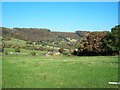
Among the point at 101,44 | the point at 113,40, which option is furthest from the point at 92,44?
the point at 113,40

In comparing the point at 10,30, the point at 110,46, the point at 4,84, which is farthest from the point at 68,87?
the point at 10,30

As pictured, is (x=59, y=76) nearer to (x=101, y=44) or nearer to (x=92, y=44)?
(x=101, y=44)

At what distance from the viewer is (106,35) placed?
96438 millimetres

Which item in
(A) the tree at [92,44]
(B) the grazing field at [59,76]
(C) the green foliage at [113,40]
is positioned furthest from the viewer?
(A) the tree at [92,44]

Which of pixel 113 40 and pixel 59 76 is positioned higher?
pixel 113 40

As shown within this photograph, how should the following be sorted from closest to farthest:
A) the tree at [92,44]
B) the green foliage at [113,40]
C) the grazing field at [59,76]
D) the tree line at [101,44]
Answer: the grazing field at [59,76], the green foliage at [113,40], the tree line at [101,44], the tree at [92,44]

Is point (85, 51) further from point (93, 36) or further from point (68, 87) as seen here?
point (68, 87)

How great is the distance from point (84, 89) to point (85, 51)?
3095 inches

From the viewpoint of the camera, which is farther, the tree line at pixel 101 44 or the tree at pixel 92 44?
the tree at pixel 92 44

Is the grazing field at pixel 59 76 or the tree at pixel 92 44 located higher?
the tree at pixel 92 44

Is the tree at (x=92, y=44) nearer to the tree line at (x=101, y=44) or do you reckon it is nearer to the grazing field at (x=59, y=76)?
the tree line at (x=101, y=44)

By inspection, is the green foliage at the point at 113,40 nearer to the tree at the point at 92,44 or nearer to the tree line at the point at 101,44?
the tree line at the point at 101,44

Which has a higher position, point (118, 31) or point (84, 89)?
point (118, 31)

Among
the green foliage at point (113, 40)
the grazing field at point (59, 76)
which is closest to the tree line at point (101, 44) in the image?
the green foliage at point (113, 40)
